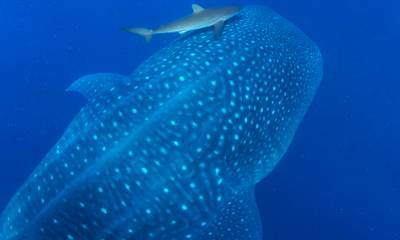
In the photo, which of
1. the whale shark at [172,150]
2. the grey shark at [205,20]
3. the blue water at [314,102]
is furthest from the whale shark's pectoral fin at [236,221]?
the blue water at [314,102]

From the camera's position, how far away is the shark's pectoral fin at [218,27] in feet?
12.2

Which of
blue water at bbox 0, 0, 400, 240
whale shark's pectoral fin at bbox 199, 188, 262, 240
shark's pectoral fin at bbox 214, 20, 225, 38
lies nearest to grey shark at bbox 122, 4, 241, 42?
shark's pectoral fin at bbox 214, 20, 225, 38

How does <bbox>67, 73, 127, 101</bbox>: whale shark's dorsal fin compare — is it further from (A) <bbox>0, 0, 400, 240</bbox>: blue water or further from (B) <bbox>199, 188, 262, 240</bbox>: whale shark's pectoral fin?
(A) <bbox>0, 0, 400, 240</bbox>: blue water

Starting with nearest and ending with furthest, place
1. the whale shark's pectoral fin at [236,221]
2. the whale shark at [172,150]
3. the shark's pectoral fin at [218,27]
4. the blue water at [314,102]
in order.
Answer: the whale shark at [172,150]
the whale shark's pectoral fin at [236,221]
the shark's pectoral fin at [218,27]
the blue water at [314,102]

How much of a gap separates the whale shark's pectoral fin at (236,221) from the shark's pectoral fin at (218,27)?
1326mm

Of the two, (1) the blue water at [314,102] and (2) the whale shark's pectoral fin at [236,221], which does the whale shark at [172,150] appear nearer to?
(2) the whale shark's pectoral fin at [236,221]

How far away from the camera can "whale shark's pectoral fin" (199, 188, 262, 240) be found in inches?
134

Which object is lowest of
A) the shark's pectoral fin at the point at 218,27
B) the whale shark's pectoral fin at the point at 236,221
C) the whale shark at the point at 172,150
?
the whale shark's pectoral fin at the point at 236,221

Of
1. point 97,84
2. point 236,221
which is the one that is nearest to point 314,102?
point 236,221

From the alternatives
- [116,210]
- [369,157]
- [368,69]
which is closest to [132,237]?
[116,210]

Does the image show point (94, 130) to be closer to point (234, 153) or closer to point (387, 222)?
point (234, 153)

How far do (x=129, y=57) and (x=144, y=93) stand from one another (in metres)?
2.72

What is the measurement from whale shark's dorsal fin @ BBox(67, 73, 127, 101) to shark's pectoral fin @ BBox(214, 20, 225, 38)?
85 cm

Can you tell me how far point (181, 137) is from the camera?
317 centimetres
